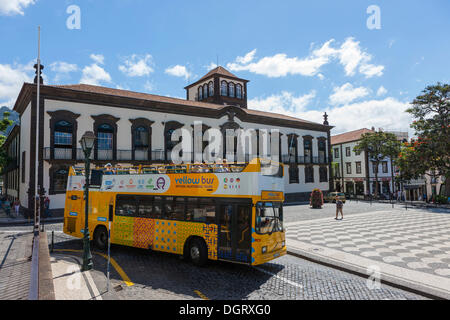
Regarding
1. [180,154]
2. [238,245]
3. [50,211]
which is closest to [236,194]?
[238,245]

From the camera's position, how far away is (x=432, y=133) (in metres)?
33.4

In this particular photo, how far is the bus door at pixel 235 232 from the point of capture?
28.1 feet

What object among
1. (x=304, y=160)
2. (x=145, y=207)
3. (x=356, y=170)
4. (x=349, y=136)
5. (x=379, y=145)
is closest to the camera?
(x=145, y=207)

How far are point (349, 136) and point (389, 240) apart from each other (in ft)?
151

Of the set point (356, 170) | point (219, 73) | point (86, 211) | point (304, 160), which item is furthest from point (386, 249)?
point (356, 170)

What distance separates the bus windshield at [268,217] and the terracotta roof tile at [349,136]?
1877 inches

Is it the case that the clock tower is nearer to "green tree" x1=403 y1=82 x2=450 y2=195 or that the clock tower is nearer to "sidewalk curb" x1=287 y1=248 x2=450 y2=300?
"green tree" x1=403 y1=82 x2=450 y2=195

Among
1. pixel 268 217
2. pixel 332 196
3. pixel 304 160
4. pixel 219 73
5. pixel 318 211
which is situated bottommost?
pixel 318 211

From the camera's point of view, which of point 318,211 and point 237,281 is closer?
point 237,281

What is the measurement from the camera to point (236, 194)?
29.3ft

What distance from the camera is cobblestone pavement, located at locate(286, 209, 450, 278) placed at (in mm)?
10188

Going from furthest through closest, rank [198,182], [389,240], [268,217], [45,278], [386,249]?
[389,240] → [386,249] → [198,182] → [268,217] → [45,278]

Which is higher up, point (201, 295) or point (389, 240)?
point (201, 295)

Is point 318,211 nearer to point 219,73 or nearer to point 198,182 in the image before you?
point 198,182
